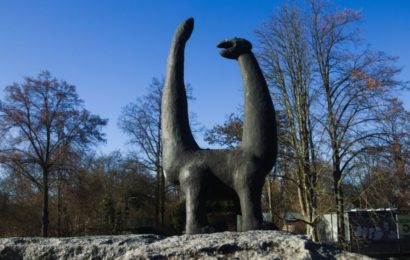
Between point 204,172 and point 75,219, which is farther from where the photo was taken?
point 75,219

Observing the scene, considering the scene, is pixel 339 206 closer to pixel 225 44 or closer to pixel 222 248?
pixel 225 44

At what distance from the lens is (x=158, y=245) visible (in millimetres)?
3971

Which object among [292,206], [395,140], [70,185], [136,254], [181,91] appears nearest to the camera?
[136,254]

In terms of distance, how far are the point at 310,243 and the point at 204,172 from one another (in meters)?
2.28

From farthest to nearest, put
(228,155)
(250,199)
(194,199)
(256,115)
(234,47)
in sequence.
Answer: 1. (234,47)
2. (256,115)
3. (228,155)
4. (194,199)
5. (250,199)

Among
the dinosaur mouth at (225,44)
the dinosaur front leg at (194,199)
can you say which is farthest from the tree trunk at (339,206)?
the dinosaur front leg at (194,199)

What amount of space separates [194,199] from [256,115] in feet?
4.52

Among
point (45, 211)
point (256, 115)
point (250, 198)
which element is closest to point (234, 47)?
A: point (256, 115)

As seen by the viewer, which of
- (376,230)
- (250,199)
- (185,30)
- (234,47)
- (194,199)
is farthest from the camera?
(376,230)

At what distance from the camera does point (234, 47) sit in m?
6.44

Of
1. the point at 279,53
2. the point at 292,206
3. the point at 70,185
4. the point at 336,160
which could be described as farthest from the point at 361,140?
the point at 70,185

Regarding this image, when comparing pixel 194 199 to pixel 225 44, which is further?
pixel 225 44

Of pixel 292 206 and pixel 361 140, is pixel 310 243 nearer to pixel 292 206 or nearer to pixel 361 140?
pixel 361 140

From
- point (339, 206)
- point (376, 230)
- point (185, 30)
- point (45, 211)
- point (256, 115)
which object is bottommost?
point (376, 230)
